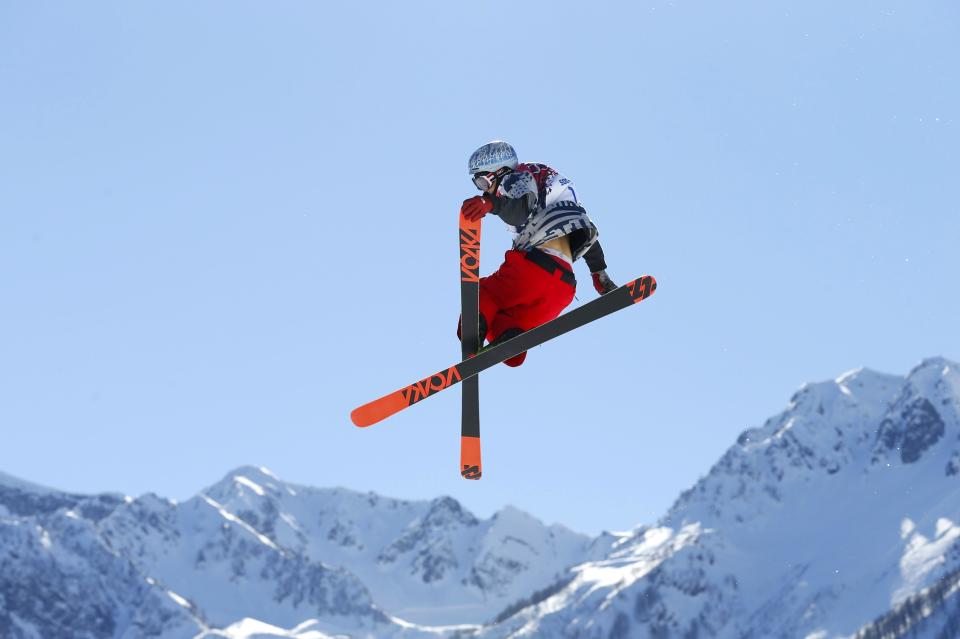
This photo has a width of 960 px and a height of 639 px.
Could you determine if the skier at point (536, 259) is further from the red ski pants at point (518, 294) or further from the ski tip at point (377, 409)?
the ski tip at point (377, 409)

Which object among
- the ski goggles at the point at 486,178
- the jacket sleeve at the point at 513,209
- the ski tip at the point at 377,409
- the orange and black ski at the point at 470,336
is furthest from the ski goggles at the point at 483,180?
the ski tip at the point at 377,409

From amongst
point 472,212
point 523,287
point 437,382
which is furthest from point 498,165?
point 437,382

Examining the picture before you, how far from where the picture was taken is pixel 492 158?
10.9 metres

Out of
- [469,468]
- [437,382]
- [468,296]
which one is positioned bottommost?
[469,468]

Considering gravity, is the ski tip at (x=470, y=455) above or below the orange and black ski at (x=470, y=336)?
below

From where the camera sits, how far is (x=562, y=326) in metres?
11.4

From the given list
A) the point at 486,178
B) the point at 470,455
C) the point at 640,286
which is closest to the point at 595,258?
the point at 640,286

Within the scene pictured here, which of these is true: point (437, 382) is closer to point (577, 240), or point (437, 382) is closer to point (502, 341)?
point (502, 341)

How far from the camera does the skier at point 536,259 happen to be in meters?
11.4

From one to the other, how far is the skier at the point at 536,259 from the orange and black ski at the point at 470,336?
0.15 metres

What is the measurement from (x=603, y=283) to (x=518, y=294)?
0.99 metres

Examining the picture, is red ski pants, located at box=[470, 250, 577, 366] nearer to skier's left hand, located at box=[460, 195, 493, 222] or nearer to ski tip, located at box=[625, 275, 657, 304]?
ski tip, located at box=[625, 275, 657, 304]

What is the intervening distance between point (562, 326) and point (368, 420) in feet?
6.20

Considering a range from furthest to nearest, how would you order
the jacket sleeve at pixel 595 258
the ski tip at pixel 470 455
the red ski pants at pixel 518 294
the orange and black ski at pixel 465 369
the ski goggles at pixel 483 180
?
the jacket sleeve at pixel 595 258 < the red ski pants at pixel 518 294 < the ski tip at pixel 470 455 < the orange and black ski at pixel 465 369 < the ski goggles at pixel 483 180
